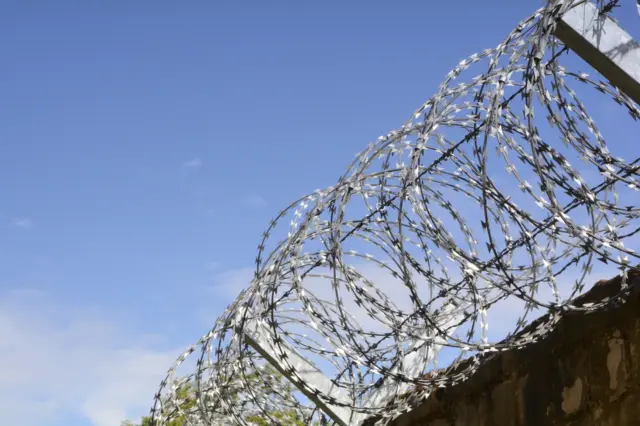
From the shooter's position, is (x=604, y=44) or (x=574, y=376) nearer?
(x=604, y=44)

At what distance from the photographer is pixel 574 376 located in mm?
5191

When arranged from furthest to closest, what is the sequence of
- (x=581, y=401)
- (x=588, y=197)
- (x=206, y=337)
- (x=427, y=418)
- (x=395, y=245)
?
1. (x=206, y=337)
2. (x=427, y=418)
3. (x=395, y=245)
4. (x=581, y=401)
5. (x=588, y=197)

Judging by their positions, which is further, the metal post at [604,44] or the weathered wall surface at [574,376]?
the weathered wall surface at [574,376]

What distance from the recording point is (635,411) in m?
4.77

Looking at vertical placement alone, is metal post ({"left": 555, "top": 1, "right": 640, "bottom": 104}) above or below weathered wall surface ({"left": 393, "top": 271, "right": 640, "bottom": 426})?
above

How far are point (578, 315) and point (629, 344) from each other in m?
0.42

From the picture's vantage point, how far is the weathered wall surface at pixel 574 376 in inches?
191

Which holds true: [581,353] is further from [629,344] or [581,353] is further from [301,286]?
[301,286]

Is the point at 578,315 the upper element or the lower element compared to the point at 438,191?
lower

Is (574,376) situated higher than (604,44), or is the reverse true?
(604,44)

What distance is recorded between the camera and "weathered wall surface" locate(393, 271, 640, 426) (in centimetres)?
486

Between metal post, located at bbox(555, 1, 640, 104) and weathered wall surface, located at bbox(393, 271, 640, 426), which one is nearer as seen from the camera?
metal post, located at bbox(555, 1, 640, 104)

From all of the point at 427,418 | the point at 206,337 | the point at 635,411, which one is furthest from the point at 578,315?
the point at 206,337

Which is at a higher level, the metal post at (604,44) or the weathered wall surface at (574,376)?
the metal post at (604,44)
